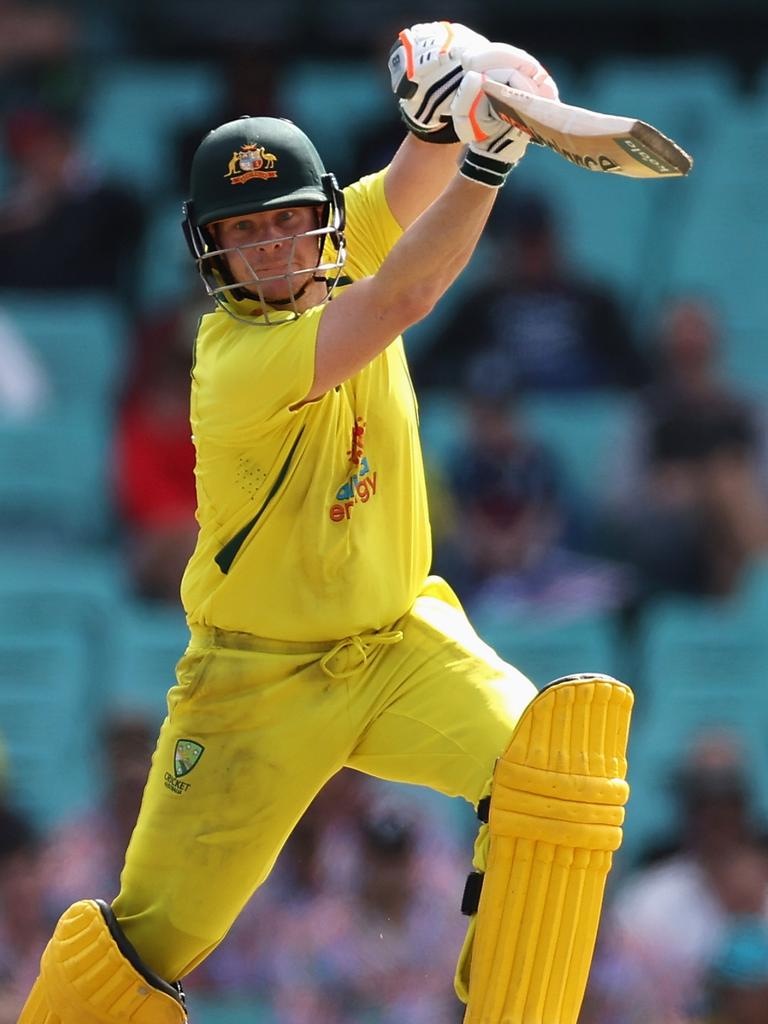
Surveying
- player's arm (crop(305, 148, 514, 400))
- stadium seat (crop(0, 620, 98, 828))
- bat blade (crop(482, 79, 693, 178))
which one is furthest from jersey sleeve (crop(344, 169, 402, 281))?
stadium seat (crop(0, 620, 98, 828))

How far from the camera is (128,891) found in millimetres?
4250

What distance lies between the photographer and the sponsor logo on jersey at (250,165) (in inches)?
161

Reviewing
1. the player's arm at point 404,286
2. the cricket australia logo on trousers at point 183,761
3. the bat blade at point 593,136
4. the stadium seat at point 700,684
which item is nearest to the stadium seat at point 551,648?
the stadium seat at point 700,684

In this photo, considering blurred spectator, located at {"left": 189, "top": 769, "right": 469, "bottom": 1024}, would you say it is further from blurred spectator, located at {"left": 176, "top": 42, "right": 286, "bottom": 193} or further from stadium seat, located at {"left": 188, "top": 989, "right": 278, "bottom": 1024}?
blurred spectator, located at {"left": 176, "top": 42, "right": 286, "bottom": 193}

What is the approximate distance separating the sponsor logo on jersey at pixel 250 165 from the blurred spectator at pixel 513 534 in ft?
11.8

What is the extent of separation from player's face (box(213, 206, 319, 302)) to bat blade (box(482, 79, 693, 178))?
21.7 inches

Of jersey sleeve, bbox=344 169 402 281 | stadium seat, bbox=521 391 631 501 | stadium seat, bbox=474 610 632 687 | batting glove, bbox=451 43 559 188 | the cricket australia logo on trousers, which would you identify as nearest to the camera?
batting glove, bbox=451 43 559 188

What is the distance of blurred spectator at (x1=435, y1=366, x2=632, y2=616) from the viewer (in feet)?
25.0

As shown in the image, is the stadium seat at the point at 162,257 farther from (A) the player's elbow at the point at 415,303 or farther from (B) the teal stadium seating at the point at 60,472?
(A) the player's elbow at the point at 415,303

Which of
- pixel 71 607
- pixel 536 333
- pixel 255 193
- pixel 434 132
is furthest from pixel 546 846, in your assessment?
pixel 536 333

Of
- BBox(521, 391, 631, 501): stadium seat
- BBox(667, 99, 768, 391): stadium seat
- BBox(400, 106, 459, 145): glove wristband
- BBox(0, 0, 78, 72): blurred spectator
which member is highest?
BBox(400, 106, 459, 145): glove wristband

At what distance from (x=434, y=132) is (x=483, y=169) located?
0.60 m

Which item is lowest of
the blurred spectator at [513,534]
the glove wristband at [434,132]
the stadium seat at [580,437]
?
the blurred spectator at [513,534]

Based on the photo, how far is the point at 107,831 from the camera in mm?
6602
